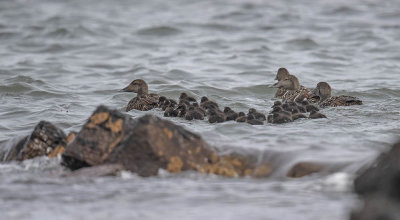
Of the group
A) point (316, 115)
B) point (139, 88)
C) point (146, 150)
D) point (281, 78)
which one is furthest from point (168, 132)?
point (281, 78)

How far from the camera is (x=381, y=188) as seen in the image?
15.7ft

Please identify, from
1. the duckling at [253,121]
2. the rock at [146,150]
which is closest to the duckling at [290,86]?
the duckling at [253,121]

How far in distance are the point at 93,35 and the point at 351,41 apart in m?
6.70

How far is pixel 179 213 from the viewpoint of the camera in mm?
5402

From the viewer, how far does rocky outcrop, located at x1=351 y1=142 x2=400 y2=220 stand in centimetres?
421

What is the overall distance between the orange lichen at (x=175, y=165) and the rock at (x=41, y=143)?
1.27m

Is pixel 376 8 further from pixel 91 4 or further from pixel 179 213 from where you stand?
pixel 179 213

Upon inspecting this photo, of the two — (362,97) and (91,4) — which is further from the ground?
(91,4)

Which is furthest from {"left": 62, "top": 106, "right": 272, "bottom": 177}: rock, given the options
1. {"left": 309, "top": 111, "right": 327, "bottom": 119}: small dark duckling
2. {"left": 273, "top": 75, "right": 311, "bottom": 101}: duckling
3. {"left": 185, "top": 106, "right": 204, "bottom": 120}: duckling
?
{"left": 273, "top": 75, "right": 311, "bottom": 101}: duckling

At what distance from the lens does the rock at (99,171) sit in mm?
6395

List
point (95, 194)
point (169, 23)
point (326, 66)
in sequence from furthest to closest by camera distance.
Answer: point (169, 23), point (326, 66), point (95, 194)

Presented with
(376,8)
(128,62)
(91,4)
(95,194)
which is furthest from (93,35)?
(95,194)

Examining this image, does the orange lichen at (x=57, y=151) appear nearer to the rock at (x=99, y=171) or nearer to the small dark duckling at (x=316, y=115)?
the rock at (x=99, y=171)

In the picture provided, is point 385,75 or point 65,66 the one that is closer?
point 385,75
